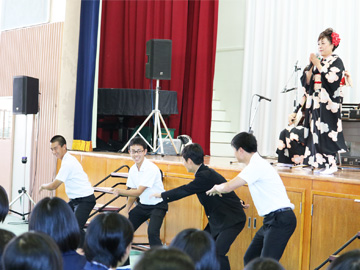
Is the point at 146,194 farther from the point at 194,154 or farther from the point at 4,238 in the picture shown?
the point at 4,238

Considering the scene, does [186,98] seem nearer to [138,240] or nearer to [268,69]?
[268,69]

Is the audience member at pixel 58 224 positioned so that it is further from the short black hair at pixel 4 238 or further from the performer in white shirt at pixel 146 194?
the performer in white shirt at pixel 146 194

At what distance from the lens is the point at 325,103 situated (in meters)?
4.57

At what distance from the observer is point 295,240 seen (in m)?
4.03

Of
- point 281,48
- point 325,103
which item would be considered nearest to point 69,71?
point 281,48

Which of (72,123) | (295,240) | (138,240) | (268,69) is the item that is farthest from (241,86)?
(295,240)

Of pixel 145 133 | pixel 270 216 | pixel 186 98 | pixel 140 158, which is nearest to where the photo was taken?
pixel 270 216

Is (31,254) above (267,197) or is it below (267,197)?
above

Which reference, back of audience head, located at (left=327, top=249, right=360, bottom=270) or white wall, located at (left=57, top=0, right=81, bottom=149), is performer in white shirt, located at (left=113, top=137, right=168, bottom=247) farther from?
white wall, located at (left=57, top=0, right=81, bottom=149)

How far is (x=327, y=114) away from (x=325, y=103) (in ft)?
0.34

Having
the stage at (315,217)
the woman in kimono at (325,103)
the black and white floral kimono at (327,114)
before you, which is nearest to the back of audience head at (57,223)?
the stage at (315,217)

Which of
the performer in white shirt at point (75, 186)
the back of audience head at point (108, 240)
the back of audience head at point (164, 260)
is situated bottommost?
the performer in white shirt at point (75, 186)

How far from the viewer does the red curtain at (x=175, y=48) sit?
313 inches

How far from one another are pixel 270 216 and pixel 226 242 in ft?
1.50
